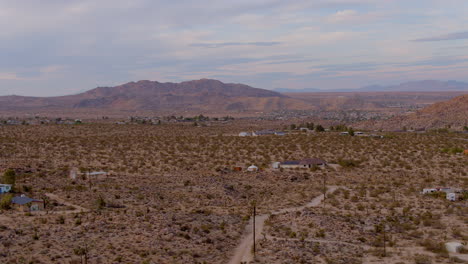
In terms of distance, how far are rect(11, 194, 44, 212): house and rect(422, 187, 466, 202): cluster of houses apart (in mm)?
24991

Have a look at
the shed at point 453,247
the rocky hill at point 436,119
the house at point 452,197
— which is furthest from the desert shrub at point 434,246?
the rocky hill at point 436,119

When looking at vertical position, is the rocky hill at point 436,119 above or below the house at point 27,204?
above

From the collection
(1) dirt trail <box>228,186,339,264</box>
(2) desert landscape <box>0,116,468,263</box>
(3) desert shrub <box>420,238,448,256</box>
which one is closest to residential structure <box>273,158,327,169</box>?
(2) desert landscape <box>0,116,468,263</box>

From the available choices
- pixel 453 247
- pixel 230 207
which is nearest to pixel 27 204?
pixel 230 207

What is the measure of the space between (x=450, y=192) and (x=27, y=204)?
27104 mm

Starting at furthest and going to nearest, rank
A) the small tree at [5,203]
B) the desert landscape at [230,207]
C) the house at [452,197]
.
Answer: the house at [452,197] < the small tree at [5,203] < the desert landscape at [230,207]

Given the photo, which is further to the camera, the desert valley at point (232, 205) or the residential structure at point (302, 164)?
the residential structure at point (302, 164)

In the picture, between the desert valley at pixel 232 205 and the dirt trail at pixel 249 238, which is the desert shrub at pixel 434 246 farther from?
the dirt trail at pixel 249 238

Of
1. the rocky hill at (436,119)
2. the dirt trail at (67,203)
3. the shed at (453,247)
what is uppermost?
the rocky hill at (436,119)

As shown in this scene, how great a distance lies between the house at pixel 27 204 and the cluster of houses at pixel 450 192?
82.0 feet

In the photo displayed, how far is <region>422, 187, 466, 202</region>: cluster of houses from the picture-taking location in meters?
28.8

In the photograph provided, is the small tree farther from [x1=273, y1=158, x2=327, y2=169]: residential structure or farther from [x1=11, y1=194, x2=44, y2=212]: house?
[x1=273, y1=158, x2=327, y2=169]: residential structure

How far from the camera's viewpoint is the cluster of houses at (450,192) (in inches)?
1133

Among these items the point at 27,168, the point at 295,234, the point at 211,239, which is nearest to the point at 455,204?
the point at 295,234
